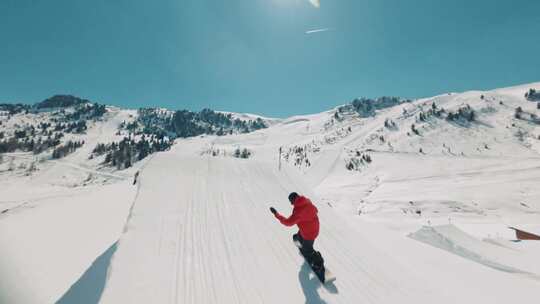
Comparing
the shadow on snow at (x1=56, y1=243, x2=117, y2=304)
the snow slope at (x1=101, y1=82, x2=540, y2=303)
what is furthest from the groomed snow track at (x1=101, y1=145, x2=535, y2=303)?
the shadow on snow at (x1=56, y1=243, x2=117, y2=304)

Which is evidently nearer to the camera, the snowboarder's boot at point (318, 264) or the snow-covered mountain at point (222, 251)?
the snow-covered mountain at point (222, 251)

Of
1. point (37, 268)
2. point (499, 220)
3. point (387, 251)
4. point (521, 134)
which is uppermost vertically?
point (521, 134)

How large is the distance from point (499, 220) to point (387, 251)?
2802 centimetres

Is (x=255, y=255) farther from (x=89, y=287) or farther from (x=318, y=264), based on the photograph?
(x=89, y=287)

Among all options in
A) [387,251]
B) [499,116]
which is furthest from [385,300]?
[499,116]

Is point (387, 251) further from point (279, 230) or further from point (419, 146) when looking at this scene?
point (419, 146)

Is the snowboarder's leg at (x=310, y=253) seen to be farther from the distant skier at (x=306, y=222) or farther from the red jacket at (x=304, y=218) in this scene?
the red jacket at (x=304, y=218)

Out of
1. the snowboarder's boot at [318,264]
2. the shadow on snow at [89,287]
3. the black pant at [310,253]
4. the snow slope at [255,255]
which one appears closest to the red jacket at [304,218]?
the black pant at [310,253]

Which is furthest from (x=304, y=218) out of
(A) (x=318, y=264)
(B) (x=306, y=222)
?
(A) (x=318, y=264)

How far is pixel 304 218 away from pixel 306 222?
0.14m

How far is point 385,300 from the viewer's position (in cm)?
488

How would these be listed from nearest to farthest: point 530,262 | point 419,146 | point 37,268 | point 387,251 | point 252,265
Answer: point 37,268 < point 252,265 < point 387,251 < point 530,262 < point 419,146

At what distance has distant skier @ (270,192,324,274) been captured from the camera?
5320 mm

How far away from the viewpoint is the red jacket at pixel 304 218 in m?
5.34
